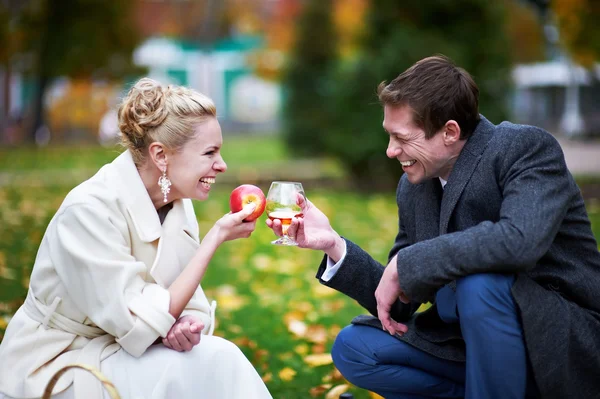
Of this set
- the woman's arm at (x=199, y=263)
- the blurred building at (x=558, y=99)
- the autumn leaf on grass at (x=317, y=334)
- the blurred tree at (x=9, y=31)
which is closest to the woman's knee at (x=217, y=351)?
the woman's arm at (x=199, y=263)

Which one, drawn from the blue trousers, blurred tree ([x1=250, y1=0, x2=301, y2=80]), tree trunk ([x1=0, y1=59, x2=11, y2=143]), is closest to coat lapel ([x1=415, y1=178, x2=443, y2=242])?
the blue trousers

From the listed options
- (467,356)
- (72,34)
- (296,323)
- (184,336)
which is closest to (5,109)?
(72,34)

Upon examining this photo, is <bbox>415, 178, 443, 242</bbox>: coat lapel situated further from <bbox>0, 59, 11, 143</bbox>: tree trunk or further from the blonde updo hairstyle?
<bbox>0, 59, 11, 143</bbox>: tree trunk

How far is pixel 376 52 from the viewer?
12359 mm

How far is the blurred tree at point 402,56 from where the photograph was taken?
39.0ft

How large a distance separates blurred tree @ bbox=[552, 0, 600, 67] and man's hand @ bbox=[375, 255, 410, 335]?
1061 cm

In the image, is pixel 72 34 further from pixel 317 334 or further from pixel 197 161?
pixel 197 161

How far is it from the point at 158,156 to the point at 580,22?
1117 cm

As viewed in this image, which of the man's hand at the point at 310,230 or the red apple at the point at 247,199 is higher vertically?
the red apple at the point at 247,199

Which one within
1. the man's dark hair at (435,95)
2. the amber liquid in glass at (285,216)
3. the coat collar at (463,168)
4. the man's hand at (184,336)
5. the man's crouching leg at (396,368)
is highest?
the man's dark hair at (435,95)

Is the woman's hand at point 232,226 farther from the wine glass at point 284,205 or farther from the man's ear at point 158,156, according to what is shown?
the man's ear at point 158,156

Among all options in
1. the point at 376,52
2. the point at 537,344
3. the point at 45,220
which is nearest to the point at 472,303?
the point at 537,344

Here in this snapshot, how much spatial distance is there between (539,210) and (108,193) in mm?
1627

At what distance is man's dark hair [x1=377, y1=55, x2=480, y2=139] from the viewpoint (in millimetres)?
3199
